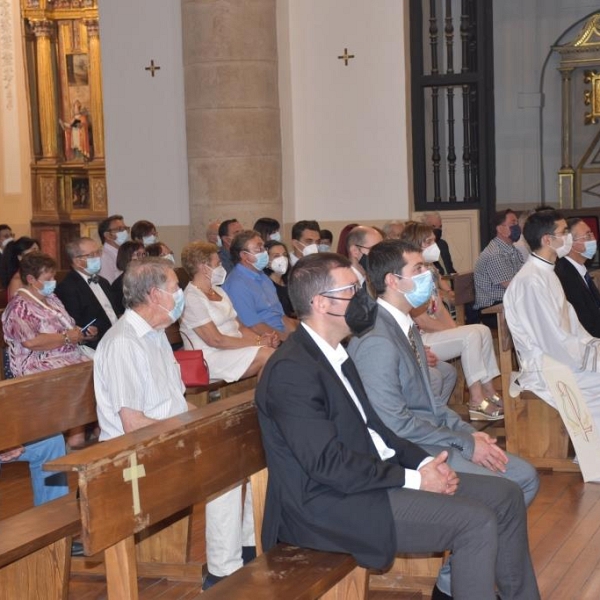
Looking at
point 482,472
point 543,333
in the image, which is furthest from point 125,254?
point 482,472

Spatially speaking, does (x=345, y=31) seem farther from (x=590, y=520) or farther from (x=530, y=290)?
(x=590, y=520)

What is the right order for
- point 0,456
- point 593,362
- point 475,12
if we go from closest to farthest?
point 0,456 < point 593,362 < point 475,12

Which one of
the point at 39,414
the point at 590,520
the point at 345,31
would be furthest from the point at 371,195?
the point at 39,414

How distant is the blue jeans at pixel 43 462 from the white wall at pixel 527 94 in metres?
11.0

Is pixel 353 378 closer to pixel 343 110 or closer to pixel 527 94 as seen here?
pixel 343 110

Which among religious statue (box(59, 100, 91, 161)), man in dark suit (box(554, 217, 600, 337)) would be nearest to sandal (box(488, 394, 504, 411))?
man in dark suit (box(554, 217, 600, 337))

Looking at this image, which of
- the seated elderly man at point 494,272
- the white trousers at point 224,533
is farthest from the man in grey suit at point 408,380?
the seated elderly man at point 494,272

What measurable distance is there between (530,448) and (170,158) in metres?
7.55

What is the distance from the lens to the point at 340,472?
12.3ft

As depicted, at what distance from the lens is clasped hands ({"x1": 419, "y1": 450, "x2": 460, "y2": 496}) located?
404cm

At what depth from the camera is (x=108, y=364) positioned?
476cm

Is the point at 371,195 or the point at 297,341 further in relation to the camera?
the point at 371,195

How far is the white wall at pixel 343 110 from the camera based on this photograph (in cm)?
1302

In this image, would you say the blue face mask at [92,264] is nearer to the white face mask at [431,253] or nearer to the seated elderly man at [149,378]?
the white face mask at [431,253]
